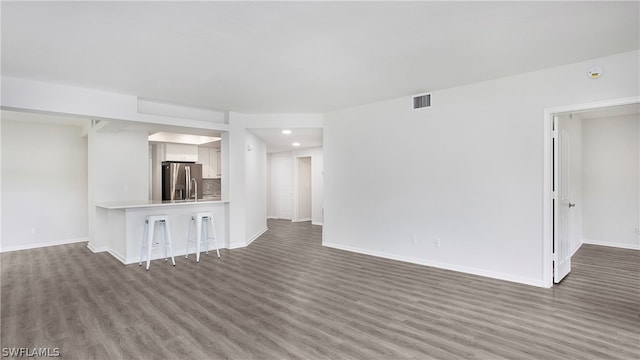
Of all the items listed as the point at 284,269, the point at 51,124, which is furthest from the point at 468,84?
the point at 51,124

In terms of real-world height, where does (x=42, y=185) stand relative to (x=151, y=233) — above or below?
above

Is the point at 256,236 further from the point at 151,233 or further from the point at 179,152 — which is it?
the point at 179,152

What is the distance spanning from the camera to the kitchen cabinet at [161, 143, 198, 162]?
782cm

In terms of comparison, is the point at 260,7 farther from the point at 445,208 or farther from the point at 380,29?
the point at 445,208

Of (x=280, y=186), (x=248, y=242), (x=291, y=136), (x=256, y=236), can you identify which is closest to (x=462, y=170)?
(x=291, y=136)

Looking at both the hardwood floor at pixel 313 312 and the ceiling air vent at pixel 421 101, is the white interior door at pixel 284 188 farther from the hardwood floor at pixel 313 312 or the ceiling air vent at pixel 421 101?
the ceiling air vent at pixel 421 101

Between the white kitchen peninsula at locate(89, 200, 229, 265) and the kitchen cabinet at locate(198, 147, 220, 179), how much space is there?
10.9ft

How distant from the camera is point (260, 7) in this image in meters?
2.33

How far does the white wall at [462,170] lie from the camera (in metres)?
3.72

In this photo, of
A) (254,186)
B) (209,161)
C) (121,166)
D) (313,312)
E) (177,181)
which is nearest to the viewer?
(313,312)

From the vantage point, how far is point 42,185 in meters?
6.36

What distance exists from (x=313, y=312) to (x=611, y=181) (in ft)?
21.7

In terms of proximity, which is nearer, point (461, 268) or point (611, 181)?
point (461, 268)

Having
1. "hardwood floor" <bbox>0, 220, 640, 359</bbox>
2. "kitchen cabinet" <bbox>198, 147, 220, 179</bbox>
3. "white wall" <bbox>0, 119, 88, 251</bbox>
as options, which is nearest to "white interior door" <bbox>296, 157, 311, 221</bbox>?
"kitchen cabinet" <bbox>198, 147, 220, 179</bbox>
